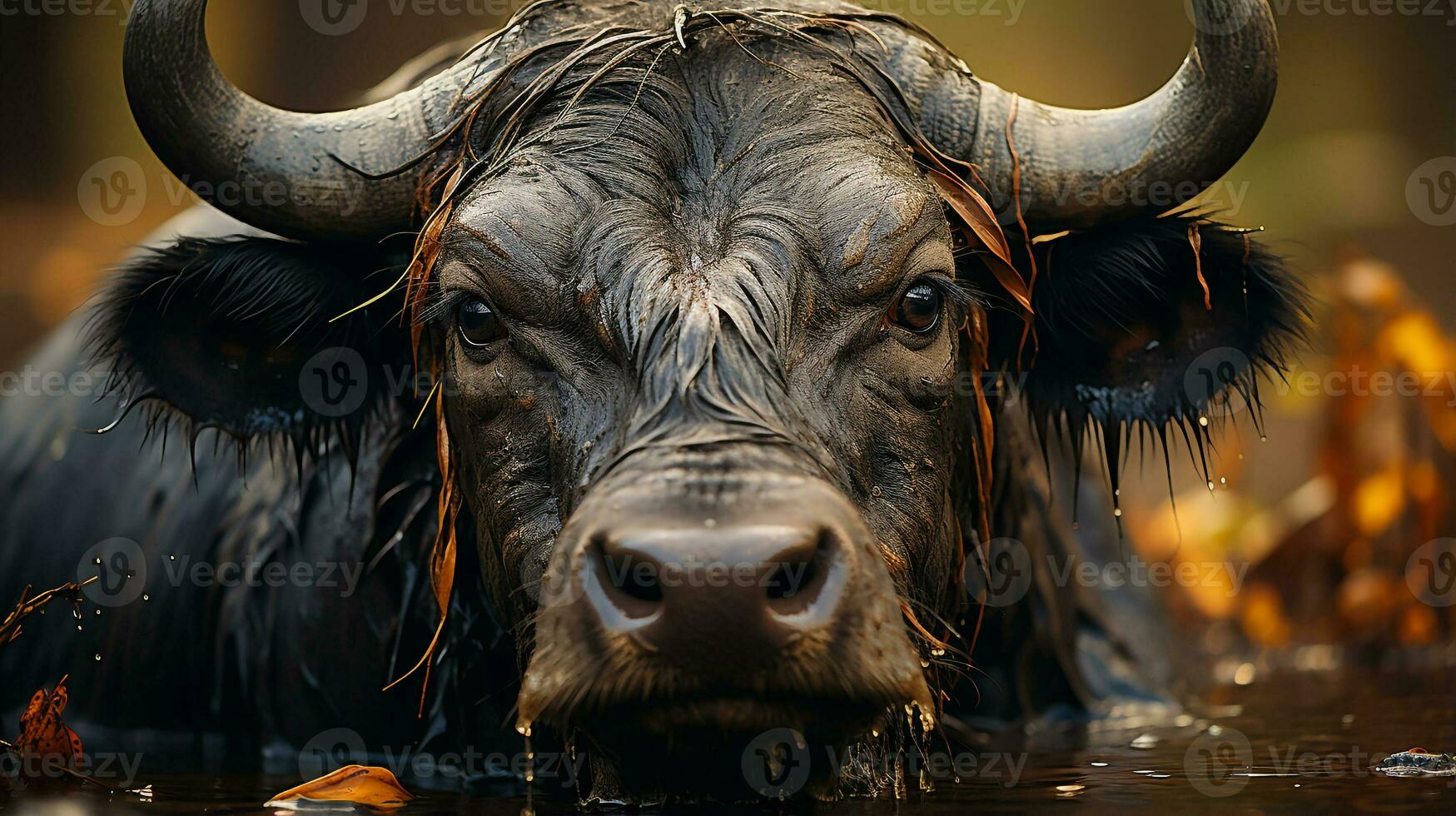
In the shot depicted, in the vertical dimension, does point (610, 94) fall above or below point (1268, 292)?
above

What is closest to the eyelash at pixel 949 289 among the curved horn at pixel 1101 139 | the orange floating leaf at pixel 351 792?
the curved horn at pixel 1101 139

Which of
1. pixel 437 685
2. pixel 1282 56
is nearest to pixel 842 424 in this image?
pixel 437 685

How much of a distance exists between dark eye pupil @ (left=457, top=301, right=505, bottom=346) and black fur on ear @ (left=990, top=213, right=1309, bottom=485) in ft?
4.31

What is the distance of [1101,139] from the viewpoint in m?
3.78

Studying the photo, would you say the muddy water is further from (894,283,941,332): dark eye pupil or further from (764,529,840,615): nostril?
(894,283,941,332): dark eye pupil

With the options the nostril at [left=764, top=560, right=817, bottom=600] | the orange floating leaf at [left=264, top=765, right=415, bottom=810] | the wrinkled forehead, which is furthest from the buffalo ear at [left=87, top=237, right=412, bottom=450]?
the nostril at [left=764, top=560, right=817, bottom=600]

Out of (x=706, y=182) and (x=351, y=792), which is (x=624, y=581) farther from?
(x=351, y=792)

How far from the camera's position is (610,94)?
362 centimetres

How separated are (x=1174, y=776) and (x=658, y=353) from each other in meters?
1.65

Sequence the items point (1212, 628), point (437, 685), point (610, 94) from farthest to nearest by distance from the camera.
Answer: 1. point (1212, 628)
2. point (437, 685)
3. point (610, 94)

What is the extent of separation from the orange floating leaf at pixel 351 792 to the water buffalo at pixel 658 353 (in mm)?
368

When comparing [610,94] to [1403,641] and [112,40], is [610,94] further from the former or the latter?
[112,40]

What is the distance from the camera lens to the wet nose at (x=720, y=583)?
2.46 metres

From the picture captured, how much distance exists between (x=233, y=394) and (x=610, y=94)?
1.29 m
